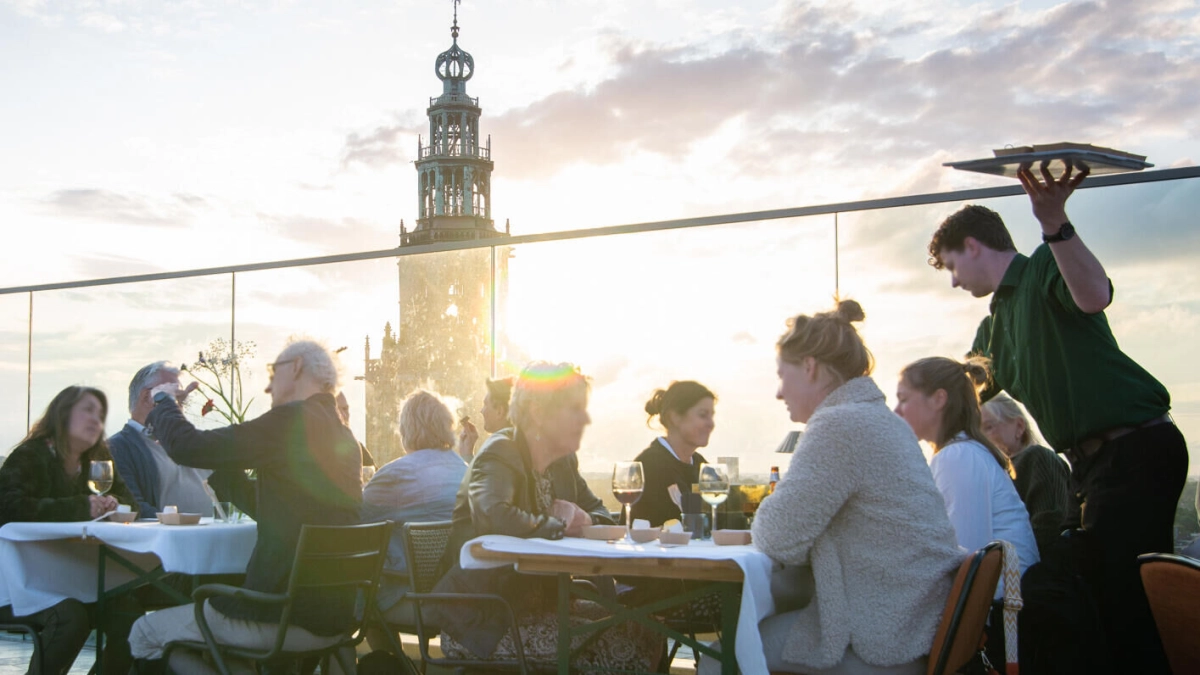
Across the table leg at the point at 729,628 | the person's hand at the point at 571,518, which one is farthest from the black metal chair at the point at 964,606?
the person's hand at the point at 571,518

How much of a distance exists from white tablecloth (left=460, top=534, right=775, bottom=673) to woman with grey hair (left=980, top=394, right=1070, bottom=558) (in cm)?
157

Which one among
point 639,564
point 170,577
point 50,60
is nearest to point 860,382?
point 639,564

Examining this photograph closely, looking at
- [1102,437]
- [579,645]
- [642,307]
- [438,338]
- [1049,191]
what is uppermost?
[1049,191]

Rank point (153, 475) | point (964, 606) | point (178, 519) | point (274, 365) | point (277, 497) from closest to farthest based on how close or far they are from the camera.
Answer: point (964, 606) → point (277, 497) → point (274, 365) → point (178, 519) → point (153, 475)

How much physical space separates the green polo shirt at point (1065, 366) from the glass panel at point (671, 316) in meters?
1.74

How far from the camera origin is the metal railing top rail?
187 inches

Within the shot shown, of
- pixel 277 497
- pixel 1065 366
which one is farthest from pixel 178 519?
pixel 1065 366

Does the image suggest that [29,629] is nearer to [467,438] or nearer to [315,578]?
[315,578]

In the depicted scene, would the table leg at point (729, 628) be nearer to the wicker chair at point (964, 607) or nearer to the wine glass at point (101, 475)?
the wicker chair at point (964, 607)

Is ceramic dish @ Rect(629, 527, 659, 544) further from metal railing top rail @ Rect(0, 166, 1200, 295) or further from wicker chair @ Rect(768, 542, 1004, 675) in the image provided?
metal railing top rail @ Rect(0, 166, 1200, 295)

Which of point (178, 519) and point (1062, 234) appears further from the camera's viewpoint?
point (178, 519)

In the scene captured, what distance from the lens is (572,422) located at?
136 inches

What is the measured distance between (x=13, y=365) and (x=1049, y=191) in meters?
7.05

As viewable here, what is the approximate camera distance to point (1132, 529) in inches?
118
